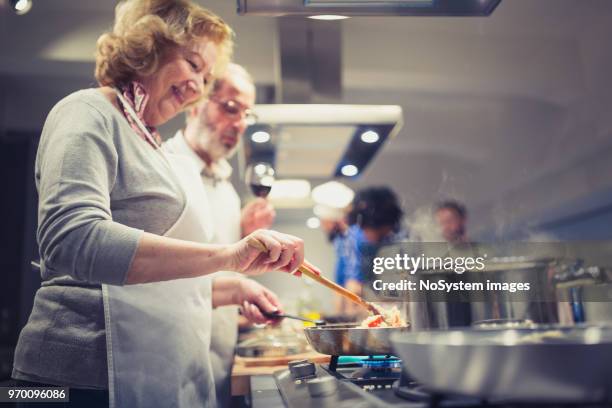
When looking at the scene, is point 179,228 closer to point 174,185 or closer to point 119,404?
point 174,185

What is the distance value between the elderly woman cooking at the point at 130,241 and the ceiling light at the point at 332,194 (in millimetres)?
975

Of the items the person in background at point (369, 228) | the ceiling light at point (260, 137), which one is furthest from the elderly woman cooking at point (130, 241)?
the ceiling light at point (260, 137)

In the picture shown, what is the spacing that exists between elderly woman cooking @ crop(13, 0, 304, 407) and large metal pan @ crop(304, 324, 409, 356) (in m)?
0.13

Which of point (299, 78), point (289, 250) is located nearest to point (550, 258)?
point (289, 250)

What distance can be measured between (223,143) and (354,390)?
105 cm

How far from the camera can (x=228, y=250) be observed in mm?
792

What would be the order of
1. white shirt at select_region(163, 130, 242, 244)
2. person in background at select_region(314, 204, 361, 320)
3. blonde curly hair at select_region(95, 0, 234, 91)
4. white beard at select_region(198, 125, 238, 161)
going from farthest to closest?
1. person in background at select_region(314, 204, 361, 320)
2. white beard at select_region(198, 125, 238, 161)
3. white shirt at select_region(163, 130, 242, 244)
4. blonde curly hair at select_region(95, 0, 234, 91)

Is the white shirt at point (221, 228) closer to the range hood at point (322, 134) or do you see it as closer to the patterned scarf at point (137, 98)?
the range hood at point (322, 134)

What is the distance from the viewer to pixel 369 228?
159 cm

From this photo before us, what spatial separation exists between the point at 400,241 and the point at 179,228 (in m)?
0.55

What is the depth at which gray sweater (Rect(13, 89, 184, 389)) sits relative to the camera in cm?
70

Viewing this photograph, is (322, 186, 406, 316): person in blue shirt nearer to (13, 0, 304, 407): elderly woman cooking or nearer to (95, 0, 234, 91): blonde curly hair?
(13, 0, 304, 407): elderly woman cooking

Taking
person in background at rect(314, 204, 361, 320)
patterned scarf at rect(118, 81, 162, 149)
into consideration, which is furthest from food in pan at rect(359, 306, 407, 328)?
patterned scarf at rect(118, 81, 162, 149)

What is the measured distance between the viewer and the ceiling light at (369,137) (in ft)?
5.40
